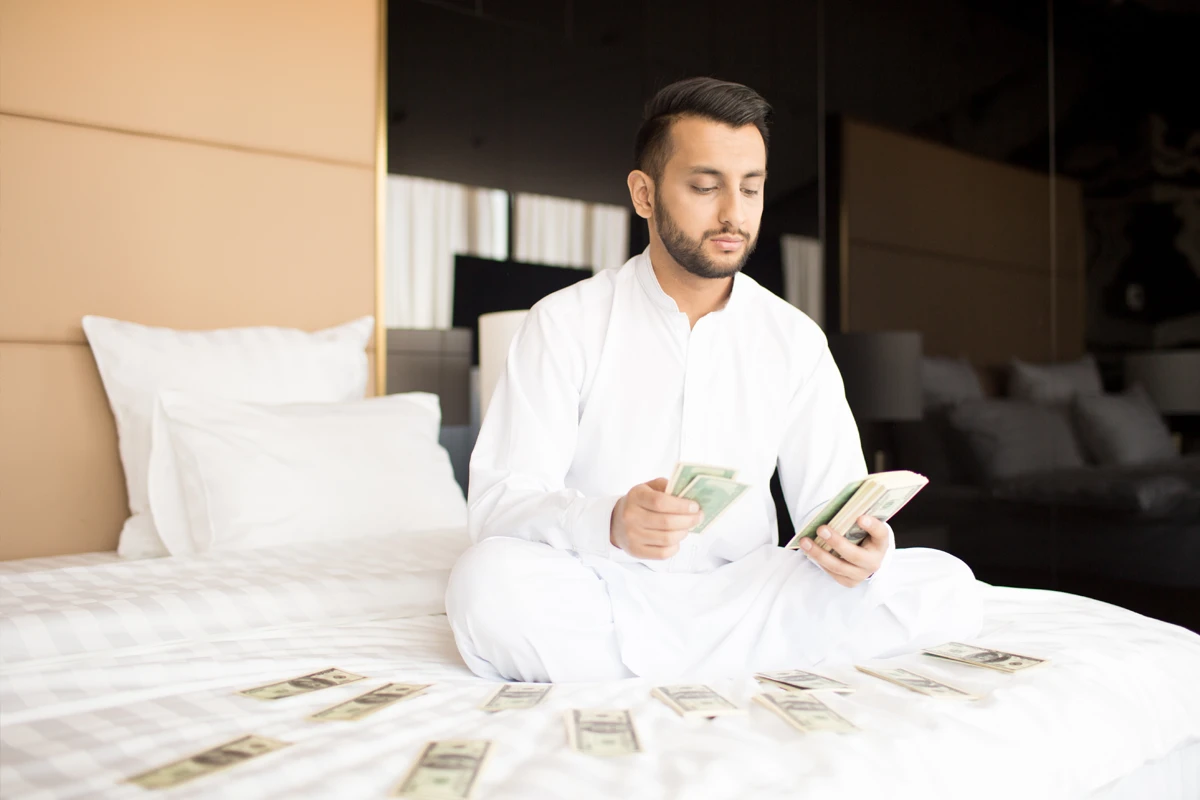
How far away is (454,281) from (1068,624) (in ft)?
7.61

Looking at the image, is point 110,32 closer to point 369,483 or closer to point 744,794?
point 369,483

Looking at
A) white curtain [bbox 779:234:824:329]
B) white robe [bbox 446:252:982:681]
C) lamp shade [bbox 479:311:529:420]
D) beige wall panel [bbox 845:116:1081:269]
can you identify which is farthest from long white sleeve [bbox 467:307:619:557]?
white curtain [bbox 779:234:824:329]

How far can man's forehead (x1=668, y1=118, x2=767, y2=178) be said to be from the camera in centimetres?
181

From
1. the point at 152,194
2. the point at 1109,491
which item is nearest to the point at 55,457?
the point at 152,194

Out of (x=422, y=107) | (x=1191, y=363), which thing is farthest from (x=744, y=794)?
(x=422, y=107)

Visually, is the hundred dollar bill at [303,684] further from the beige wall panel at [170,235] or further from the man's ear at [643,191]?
the beige wall panel at [170,235]

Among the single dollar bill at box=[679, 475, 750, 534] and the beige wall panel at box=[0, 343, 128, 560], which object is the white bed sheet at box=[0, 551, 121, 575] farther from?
the single dollar bill at box=[679, 475, 750, 534]

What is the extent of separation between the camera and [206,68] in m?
2.98

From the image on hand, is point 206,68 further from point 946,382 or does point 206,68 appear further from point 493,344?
point 946,382

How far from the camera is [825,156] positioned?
11.7 feet

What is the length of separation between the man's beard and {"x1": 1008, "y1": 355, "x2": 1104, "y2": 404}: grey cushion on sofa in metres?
1.42

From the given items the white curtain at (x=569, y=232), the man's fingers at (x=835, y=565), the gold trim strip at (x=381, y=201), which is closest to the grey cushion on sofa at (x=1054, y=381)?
the white curtain at (x=569, y=232)

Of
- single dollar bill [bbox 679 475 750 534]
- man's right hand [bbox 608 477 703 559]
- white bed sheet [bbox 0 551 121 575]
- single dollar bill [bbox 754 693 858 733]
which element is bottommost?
white bed sheet [bbox 0 551 121 575]

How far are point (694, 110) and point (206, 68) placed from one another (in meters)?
1.82
